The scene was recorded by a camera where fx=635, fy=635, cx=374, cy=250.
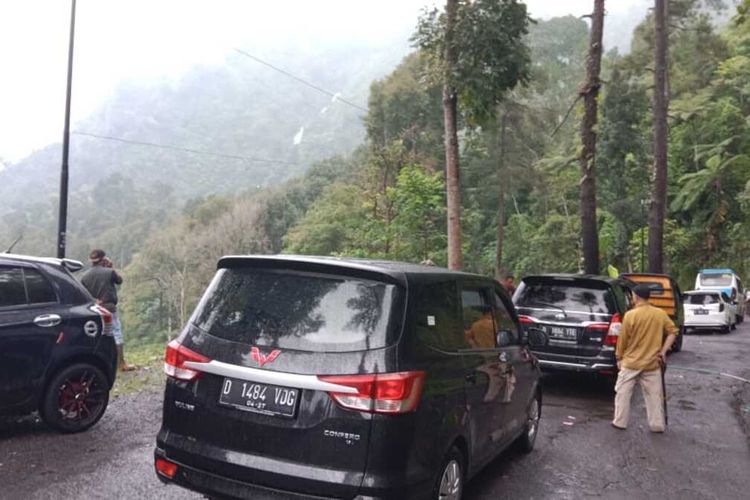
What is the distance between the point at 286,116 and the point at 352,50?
159 feet

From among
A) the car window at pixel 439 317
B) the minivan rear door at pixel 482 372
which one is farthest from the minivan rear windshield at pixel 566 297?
the car window at pixel 439 317

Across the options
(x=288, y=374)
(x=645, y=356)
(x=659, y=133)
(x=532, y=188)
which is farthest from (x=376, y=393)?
(x=532, y=188)

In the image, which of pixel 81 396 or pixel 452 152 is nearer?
pixel 81 396

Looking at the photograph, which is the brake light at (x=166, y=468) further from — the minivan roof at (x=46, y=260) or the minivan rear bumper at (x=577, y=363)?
the minivan rear bumper at (x=577, y=363)

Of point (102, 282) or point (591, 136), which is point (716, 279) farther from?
point (102, 282)

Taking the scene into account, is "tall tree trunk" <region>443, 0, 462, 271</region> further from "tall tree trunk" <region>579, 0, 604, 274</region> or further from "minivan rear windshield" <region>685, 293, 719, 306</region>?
"minivan rear windshield" <region>685, 293, 719, 306</region>

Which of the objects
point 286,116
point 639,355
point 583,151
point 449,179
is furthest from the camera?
point 286,116

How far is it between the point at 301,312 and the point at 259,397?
20.9 inches

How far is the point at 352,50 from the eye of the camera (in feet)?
643

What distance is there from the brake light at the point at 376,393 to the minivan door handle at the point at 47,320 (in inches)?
145

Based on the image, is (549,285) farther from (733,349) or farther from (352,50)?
(352,50)

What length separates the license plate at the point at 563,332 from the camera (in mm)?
8898

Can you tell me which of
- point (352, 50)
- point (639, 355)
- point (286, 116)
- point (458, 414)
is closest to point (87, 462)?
point (458, 414)

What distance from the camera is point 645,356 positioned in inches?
282
